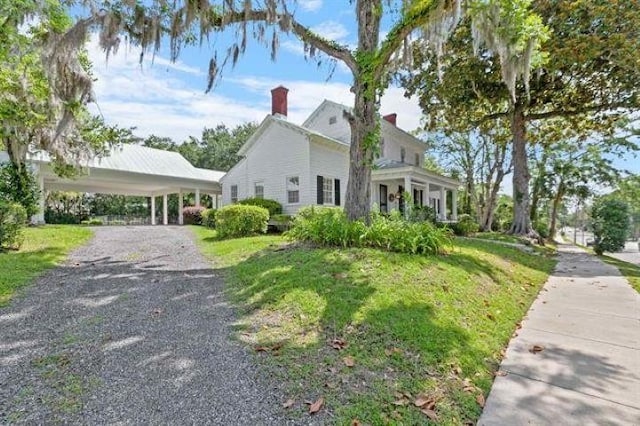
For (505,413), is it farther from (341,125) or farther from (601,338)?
(341,125)

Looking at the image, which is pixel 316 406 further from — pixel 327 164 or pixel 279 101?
pixel 279 101

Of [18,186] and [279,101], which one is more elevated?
[279,101]

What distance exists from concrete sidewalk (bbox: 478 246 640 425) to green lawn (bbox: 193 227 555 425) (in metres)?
0.22

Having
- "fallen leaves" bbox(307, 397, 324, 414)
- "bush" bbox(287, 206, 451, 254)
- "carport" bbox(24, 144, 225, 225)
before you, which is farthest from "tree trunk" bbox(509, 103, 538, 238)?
"carport" bbox(24, 144, 225, 225)

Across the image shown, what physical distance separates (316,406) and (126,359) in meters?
1.95

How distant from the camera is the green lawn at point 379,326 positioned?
292 centimetres

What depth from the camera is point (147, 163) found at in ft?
67.9

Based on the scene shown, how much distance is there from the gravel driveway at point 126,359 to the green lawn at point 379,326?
388mm

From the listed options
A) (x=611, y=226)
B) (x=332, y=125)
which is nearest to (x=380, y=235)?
(x=611, y=226)

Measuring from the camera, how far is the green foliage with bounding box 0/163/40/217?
1268 cm

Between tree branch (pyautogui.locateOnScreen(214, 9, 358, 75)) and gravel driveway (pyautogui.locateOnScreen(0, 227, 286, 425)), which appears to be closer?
gravel driveway (pyautogui.locateOnScreen(0, 227, 286, 425))

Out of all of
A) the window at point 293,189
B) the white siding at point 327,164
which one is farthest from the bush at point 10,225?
the white siding at point 327,164

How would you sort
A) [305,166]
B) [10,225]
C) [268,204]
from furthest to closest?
1. [268,204]
2. [305,166]
3. [10,225]

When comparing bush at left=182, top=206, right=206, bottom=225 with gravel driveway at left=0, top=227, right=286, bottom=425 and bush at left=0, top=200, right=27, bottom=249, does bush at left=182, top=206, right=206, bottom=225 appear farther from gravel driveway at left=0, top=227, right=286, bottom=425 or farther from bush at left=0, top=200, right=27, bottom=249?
gravel driveway at left=0, top=227, right=286, bottom=425
